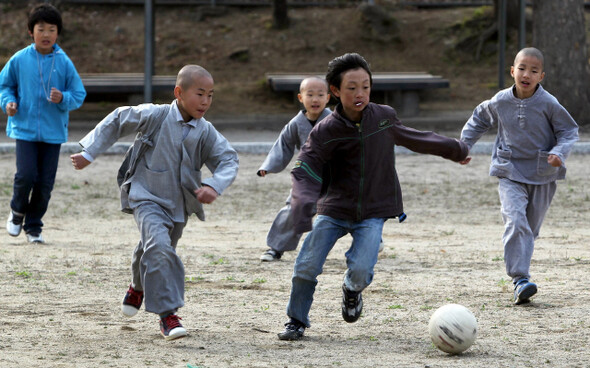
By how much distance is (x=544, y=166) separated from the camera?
229 inches

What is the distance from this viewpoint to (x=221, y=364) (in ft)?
13.8

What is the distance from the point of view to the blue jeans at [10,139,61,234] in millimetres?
7512

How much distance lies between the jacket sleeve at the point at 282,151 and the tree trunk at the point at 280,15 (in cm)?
1586

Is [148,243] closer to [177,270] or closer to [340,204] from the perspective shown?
[177,270]

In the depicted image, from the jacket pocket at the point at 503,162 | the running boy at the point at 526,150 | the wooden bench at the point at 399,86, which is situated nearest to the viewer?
the running boy at the point at 526,150

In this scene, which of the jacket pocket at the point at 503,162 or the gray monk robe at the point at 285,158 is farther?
the gray monk robe at the point at 285,158

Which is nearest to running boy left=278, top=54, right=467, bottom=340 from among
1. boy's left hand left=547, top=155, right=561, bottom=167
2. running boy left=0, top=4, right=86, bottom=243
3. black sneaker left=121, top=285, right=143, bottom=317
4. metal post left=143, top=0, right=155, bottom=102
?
black sneaker left=121, top=285, right=143, bottom=317

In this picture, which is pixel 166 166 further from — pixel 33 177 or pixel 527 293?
pixel 33 177

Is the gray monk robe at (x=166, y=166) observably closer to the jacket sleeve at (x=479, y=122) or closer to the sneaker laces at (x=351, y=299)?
the sneaker laces at (x=351, y=299)

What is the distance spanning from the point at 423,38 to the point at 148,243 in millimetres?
18213

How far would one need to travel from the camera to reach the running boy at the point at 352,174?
4.63 meters

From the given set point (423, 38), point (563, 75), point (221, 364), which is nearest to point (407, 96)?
point (563, 75)

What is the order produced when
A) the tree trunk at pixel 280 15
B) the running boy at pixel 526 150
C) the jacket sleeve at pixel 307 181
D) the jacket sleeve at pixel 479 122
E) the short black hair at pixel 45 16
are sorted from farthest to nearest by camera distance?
the tree trunk at pixel 280 15 → the short black hair at pixel 45 16 → the jacket sleeve at pixel 479 122 → the running boy at pixel 526 150 → the jacket sleeve at pixel 307 181

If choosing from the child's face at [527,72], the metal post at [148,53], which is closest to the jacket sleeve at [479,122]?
the child's face at [527,72]
